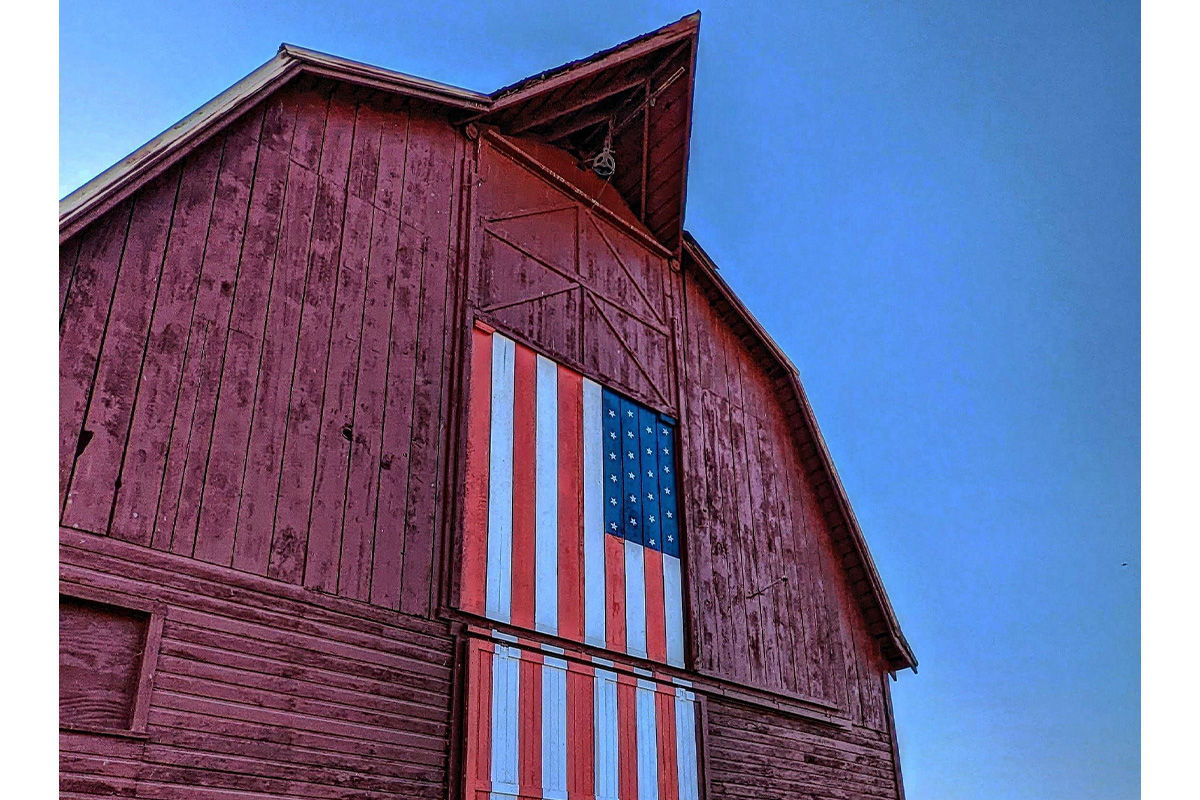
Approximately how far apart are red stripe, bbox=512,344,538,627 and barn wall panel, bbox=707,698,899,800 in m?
2.91

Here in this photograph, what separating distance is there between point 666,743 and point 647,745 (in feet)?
1.05

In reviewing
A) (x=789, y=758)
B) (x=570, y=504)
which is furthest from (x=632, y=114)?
(x=789, y=758)

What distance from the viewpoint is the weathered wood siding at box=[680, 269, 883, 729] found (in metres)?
12.4

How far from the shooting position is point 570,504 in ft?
36.0

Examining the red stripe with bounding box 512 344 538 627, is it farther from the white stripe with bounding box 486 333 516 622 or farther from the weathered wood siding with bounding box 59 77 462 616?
the weathered wood siding with bounding box 59 77 462 616

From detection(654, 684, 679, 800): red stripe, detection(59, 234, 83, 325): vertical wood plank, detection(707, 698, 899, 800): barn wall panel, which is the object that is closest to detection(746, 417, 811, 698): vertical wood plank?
detection(707, 698, 899, 800): barn wall panel

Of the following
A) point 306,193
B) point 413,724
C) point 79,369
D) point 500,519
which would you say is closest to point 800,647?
point 500,519

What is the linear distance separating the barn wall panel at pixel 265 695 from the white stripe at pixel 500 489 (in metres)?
0.78

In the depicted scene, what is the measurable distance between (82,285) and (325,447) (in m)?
2.36

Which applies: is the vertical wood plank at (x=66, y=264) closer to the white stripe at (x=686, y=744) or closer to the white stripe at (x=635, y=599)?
the white stripe at (x=635, y=599)

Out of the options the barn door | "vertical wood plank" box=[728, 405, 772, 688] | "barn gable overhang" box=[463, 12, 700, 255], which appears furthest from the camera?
"vertical wood plank" box=[728, 405, 772, 688]

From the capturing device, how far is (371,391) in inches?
378

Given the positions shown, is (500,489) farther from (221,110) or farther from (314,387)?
(221,110)

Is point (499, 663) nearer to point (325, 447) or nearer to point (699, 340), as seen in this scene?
point (325, 447)
